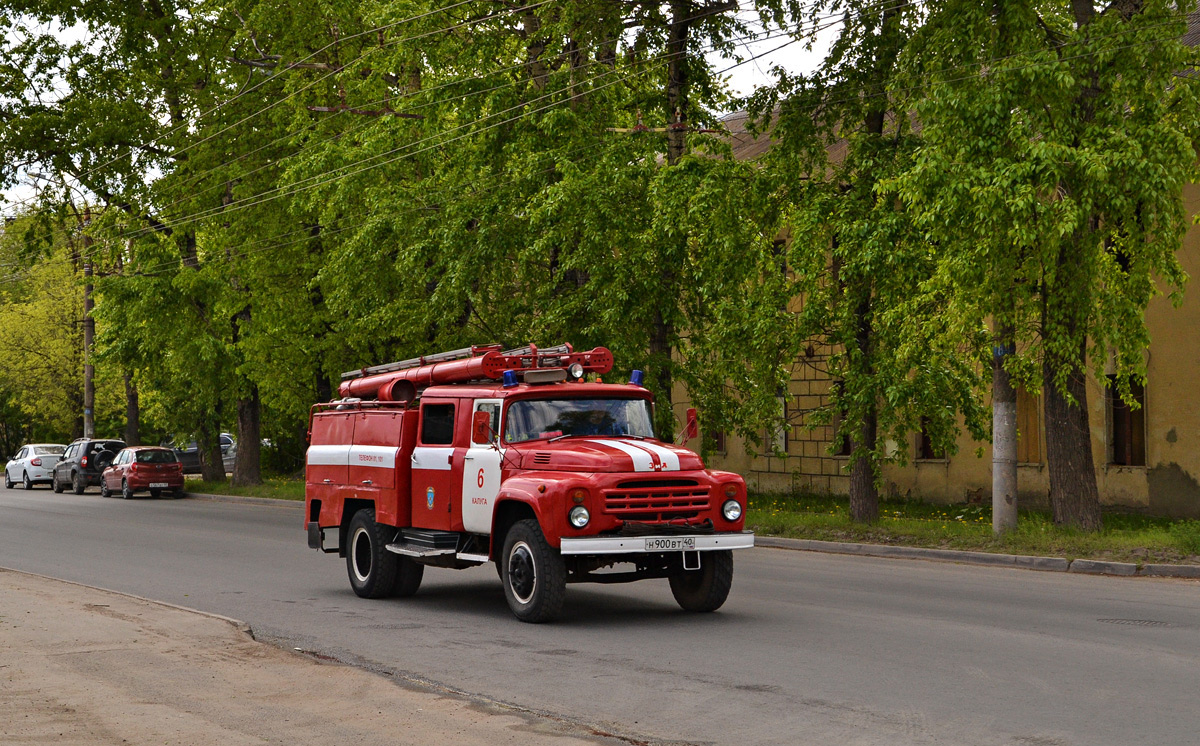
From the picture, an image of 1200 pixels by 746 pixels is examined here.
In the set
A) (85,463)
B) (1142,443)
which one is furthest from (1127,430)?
(85,463)

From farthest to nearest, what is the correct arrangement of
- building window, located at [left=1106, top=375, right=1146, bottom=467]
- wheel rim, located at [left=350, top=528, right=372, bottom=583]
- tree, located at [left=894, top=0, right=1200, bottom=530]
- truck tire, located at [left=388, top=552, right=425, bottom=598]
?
building window, located at [left=1106, top=375, right=1146, bottom=467] < tree, located at [left=894, top=0, right=1200, bottom=530] < wheel rim, located at [left=350, top=528, right=372, bottom=583] < truck tire, located at [left=388, top=552, right=425, bottom=598]

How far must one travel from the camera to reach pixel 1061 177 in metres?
17.2

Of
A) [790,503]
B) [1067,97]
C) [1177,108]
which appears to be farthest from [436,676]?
[790,503]

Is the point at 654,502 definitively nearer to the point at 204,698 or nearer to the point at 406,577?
the point at 406,577

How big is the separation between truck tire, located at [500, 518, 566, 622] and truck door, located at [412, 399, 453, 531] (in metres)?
1.20

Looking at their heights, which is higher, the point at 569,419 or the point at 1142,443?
the point at 569,419

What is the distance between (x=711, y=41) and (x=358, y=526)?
1432cm

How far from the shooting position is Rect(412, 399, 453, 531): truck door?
43.0ft

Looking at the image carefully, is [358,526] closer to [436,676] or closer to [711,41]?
[436,676]

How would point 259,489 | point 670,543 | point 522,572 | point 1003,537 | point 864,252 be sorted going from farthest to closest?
1. point 259,489
2. point 864,252
3. point 1003,537
4. point 522,572
5. point 670,543

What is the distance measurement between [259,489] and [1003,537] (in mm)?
24719

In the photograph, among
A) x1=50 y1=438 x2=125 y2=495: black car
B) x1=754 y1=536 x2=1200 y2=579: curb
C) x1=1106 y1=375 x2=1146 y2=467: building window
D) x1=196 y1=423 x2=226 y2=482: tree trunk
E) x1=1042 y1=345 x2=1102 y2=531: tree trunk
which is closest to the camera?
x1=754 y1=536 x2=1200 y2=579: curb

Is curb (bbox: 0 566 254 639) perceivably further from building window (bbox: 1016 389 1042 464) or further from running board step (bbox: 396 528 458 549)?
building window (bbox: 1016 389 1042 464)

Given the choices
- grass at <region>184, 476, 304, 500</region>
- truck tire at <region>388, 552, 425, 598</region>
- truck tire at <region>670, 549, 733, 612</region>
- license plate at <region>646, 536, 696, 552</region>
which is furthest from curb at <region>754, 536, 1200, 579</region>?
grass at <region>184, 476, 304, 500</region>
